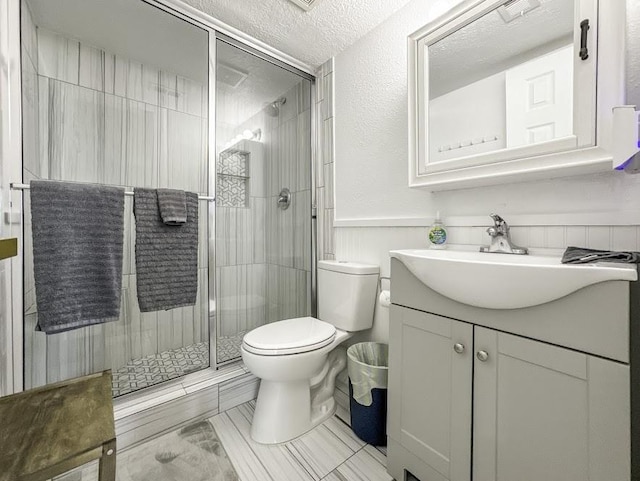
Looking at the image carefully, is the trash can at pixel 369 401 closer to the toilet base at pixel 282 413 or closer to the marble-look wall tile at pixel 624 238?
the toilet base at pixel 282 413

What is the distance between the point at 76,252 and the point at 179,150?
884 mm

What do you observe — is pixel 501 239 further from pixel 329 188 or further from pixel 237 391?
pixel 237 391

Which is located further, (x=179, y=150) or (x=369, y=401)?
(x=179, y=150)

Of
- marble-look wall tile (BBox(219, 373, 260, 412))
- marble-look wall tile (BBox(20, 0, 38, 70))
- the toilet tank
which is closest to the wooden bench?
marble-look wall tile (BBox(219, 373, 260, 412))

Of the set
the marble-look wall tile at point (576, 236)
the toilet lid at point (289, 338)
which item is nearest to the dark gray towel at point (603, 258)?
the marble-look wall tile at point (576, 236)

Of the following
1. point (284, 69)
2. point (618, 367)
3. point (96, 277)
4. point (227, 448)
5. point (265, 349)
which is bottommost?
point (227, 448)

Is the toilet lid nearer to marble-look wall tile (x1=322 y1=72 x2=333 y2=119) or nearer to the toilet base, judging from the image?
the toilet base

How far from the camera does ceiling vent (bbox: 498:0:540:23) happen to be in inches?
39.2

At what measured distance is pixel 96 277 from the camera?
47.0 inches

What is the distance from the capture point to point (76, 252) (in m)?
1.14

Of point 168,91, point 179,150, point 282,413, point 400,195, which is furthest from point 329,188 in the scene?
point 282,413

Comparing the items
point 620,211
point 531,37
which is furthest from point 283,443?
point 531,37

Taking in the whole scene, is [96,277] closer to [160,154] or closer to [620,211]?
[160,154]

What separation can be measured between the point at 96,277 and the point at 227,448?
3.03 ft
